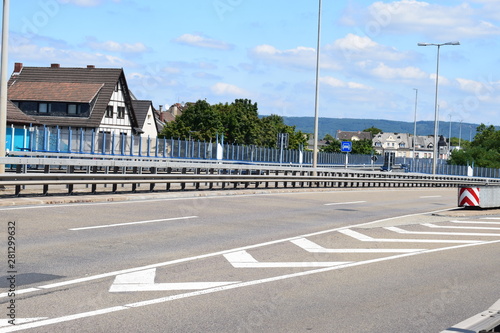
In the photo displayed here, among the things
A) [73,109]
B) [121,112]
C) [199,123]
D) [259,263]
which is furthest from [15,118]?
[259,263]

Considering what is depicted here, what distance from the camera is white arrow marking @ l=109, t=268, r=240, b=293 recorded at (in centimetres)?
802

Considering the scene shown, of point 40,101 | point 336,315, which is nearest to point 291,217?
point 336,315

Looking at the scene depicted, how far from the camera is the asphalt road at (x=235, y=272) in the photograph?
22.1 ft

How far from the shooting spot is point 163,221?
15.4 metres

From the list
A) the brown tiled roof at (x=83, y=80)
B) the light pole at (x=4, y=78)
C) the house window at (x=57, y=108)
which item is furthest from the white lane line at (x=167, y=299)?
the house window at (x=57, y=108)

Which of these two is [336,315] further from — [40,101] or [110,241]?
[40,101]

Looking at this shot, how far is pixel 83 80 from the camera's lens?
74.4 m

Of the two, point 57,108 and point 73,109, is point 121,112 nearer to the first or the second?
point 73,109

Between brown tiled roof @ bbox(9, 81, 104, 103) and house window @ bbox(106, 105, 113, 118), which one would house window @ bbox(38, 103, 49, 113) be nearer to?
brown tiled roof @ bbox(9, 81, 104, 103)

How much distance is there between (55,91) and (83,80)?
141 inches

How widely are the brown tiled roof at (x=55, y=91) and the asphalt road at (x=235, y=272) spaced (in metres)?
54.7

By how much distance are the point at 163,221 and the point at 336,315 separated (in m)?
8.77

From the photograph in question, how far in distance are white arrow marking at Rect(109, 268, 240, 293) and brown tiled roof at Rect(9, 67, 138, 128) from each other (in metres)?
62.0

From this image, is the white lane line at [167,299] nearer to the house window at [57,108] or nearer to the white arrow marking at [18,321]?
the white arrow marking at [18,321]
